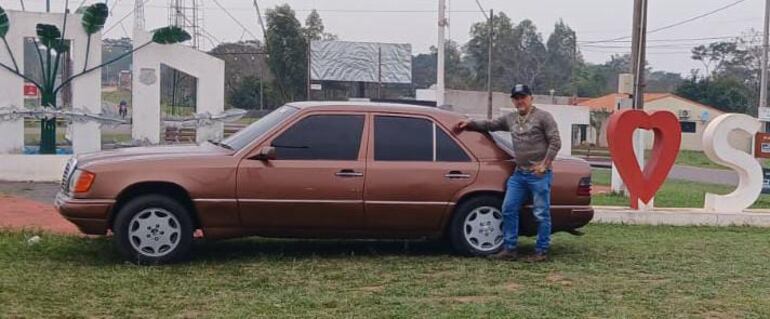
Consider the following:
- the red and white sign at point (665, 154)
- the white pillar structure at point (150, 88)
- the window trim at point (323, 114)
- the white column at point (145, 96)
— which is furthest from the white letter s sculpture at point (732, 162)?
the white column at point (145, 96)

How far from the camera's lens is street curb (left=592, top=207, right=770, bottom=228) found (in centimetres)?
1279

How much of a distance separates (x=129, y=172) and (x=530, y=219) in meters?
3.57

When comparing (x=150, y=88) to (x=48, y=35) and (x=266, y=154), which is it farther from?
(x=266, y=154)

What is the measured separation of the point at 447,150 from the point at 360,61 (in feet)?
139

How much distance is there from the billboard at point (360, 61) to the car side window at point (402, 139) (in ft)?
128

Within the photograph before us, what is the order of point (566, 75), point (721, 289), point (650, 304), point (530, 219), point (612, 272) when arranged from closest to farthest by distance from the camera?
point (650, 304)
point (721, 289)
point (612, 272)
point (530, 219)
point (566, 75)

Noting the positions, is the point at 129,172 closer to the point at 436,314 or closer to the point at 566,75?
the point at 436,314

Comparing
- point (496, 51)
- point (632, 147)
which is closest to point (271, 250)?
point (632, 147)

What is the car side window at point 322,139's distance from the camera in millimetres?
8508

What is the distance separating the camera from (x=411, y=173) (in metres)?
8.65

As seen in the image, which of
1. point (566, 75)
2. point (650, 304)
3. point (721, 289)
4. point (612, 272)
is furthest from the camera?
point (566, 75)

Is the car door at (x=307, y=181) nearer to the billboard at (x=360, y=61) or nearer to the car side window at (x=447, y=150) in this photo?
the car side window at (x=447, y=150)

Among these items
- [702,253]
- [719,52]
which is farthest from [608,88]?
[702,253]

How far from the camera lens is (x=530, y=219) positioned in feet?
29.7
